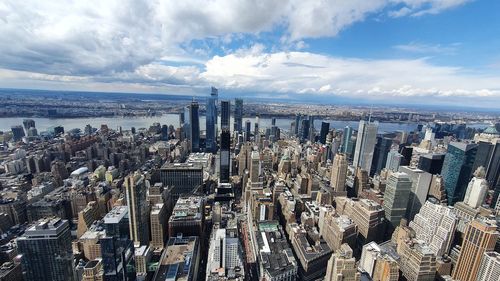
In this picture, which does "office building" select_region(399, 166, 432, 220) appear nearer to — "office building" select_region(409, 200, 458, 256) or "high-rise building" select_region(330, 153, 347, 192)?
"office building" select_region(409, 200, 458, 256)

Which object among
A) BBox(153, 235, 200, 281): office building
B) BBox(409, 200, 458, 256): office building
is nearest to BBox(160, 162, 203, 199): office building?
BBox(153, 235, 200, 281): office building

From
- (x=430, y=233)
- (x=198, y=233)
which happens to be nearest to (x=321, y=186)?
(x=430, y=233)

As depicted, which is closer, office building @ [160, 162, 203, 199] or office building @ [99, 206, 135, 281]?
office building @ [99, 206, 135, 281]

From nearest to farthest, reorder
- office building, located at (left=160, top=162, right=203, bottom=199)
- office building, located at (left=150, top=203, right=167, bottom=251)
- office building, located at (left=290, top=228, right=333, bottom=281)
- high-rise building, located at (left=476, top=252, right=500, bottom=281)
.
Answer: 1. high-rise building, located at (left=476, top=252, right=500, bottom=281)
2. office building, located at (left=290, top=228, right=333, bottom=281)
3. office building, located at (left=150, top=203, right=167, bottom=251)
4. office building, located at (left=160, top=162, right=203, bottom=199)

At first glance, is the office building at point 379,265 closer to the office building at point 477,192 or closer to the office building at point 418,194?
the office building at point 418,194

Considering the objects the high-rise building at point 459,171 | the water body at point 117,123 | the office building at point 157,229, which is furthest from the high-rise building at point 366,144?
the office building at point 157,229

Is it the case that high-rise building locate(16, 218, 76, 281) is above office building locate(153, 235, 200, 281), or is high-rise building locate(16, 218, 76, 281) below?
above
